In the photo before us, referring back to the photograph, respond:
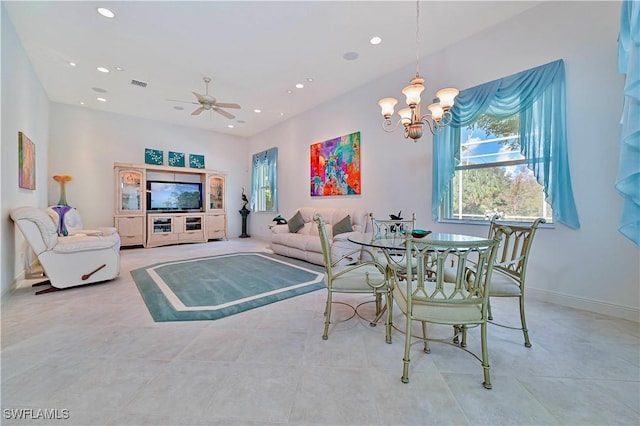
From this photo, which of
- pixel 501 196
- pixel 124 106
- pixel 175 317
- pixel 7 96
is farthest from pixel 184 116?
pixel 501 196

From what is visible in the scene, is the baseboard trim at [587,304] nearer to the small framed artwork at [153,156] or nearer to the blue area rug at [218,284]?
the blue area rug at [218,284]

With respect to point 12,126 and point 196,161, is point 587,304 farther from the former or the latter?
point 196,161

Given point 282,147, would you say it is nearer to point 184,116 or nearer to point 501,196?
point 184,116

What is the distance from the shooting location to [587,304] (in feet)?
8.67

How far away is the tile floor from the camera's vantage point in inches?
53.4

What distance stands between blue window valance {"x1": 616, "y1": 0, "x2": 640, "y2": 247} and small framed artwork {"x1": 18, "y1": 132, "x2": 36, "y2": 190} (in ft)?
20.3

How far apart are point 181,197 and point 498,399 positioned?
7.51m

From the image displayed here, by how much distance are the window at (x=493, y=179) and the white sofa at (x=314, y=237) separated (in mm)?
1439

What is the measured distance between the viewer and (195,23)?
3.12 meters

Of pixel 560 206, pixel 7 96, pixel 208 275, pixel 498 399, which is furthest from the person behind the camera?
pixel 208 275

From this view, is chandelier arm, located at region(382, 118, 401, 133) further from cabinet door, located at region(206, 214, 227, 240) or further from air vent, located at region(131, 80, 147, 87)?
cabinet door, located at region(206, 214, 227, 240)

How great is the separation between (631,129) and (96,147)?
8.70 metres

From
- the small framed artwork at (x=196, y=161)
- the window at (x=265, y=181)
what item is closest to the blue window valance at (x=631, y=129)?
the window at (x=265, y=181)

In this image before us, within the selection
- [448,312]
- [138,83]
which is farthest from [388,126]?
[138,83]
